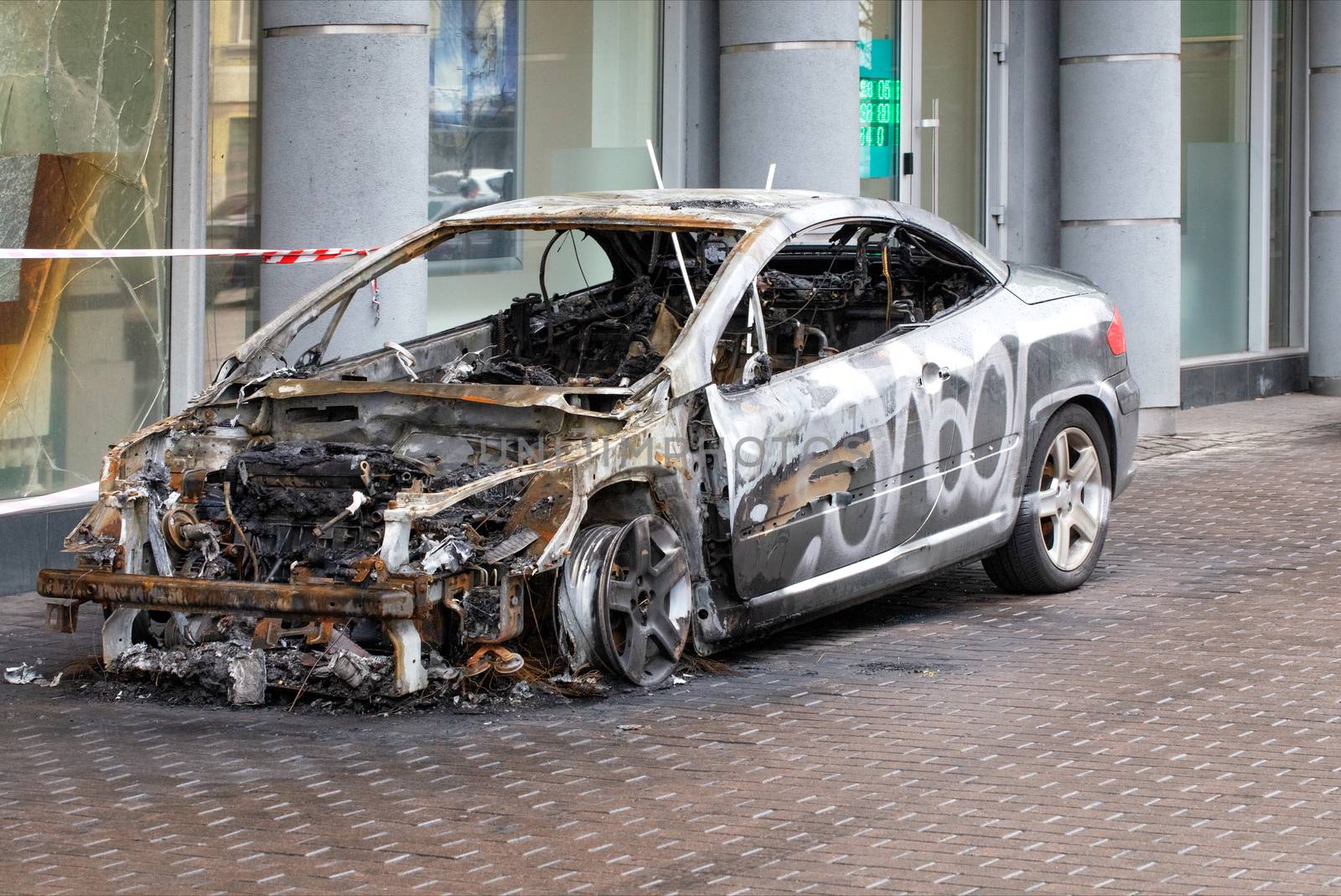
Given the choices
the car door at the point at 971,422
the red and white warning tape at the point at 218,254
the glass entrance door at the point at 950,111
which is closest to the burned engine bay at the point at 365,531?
the car door at the point at 971,422

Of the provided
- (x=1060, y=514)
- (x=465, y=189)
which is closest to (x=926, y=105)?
(x=465, y=189)

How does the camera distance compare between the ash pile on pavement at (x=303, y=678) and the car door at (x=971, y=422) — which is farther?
the car door at (x=971, y=422)

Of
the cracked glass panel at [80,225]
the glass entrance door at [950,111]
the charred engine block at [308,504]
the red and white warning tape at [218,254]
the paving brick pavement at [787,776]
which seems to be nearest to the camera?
the paving brick pavement at [787,776]

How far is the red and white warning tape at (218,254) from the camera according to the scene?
9.60 meters

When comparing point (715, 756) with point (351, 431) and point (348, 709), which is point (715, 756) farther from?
point (351, 431)

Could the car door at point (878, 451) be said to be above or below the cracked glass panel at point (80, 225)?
below

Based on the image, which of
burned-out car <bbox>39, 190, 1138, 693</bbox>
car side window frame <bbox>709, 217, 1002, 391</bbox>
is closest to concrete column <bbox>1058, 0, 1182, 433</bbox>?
burned-out car <bbox>39, 190, 1138, 693</bbox>

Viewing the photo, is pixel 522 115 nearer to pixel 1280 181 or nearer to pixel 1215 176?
pixel 1215 176

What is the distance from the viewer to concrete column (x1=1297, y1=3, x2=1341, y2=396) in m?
19.8

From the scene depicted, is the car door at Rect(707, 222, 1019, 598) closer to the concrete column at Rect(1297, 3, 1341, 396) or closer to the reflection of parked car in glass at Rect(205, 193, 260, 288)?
the reflection of parked car in glass at Rect(205, 193, 260, 288)

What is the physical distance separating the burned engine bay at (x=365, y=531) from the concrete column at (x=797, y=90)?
5.63 m

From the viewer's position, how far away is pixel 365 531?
697cm

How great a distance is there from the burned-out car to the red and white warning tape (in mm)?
1731

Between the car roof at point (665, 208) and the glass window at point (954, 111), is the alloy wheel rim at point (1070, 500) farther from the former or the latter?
the glass window at point (954, 111)
